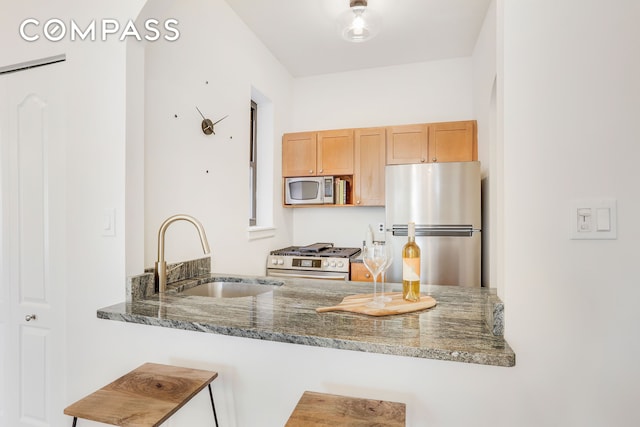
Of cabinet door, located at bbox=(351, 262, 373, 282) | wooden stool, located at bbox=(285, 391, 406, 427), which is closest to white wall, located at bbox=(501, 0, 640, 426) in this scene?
wooden stool, located at bbox=(285, 391, 406, 427)

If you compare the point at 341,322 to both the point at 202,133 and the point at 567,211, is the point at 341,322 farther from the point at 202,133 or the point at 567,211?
the point at 202,133

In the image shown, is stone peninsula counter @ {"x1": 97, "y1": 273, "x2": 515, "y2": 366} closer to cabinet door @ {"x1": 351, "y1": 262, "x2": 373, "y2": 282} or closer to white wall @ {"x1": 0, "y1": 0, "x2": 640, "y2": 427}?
white wall @ {"x1": 0, "y1": 0, "x2": 640, "y2": 427}

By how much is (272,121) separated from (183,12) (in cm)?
140

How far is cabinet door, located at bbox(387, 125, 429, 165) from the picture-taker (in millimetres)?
3199

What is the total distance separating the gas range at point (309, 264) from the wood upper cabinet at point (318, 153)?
855mm

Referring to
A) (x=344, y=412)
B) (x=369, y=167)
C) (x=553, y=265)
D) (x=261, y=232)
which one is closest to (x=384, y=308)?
(x=344, y=412)

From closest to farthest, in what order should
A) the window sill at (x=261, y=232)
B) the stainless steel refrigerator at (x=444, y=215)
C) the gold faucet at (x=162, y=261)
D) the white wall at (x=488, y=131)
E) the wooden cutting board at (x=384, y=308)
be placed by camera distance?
1. the wooden cutting board at (x=384, y=308)
2. the gold faucet at (x=162, y=261)
3. the white wall at (x=488, y=131)
4. the stainless steel refrigerator at (x=444, y=215)
5. the window sill at (x=261, y=232)

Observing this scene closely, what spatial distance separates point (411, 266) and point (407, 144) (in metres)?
2.22

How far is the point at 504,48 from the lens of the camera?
983mm

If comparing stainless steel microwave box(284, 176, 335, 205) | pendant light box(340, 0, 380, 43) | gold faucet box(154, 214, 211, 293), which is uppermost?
pendant light box(340, 0, 380, 43)

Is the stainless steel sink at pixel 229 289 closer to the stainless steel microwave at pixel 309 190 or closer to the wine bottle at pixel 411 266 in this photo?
the wine bottle at pixel 411 266

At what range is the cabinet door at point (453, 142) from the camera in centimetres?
308

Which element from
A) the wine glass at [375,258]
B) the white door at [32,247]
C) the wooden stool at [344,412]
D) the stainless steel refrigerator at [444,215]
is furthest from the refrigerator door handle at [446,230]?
the white door at [32,247]

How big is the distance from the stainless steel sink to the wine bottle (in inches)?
28.4
